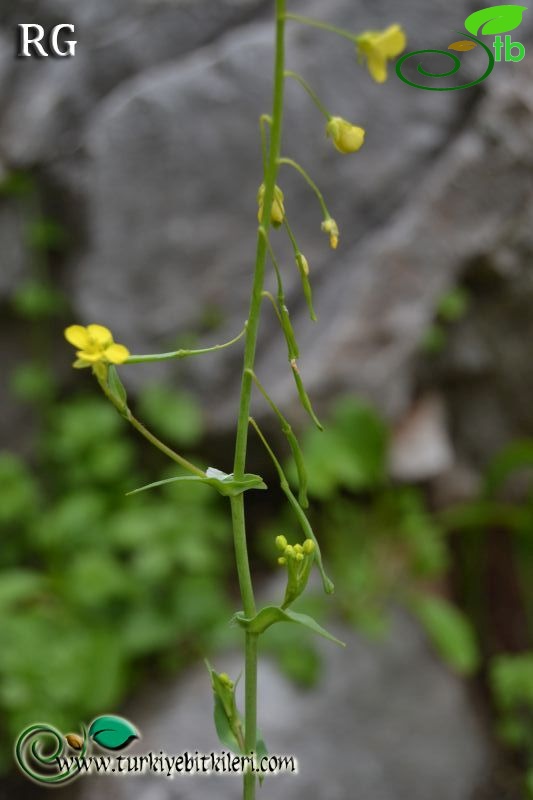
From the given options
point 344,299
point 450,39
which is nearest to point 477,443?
point 344,299

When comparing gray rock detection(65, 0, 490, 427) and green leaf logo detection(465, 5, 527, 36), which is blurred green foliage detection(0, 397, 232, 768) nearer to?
gray rock detection(65, 0, 490, 427)

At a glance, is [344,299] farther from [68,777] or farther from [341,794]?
[68,777]

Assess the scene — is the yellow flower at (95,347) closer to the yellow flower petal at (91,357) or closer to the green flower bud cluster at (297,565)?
the yellow flower petal at (91,357)

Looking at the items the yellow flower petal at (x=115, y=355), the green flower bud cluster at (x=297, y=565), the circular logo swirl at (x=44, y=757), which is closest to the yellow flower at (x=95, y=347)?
the yellow flower petal at (x=115, y=355)

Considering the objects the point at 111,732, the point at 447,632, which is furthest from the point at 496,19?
the point at 111,732

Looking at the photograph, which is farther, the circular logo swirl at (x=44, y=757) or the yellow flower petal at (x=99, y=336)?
the circular logo swirl at (x=44, y=757)

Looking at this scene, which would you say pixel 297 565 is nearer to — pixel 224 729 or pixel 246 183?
pixel 224 729
